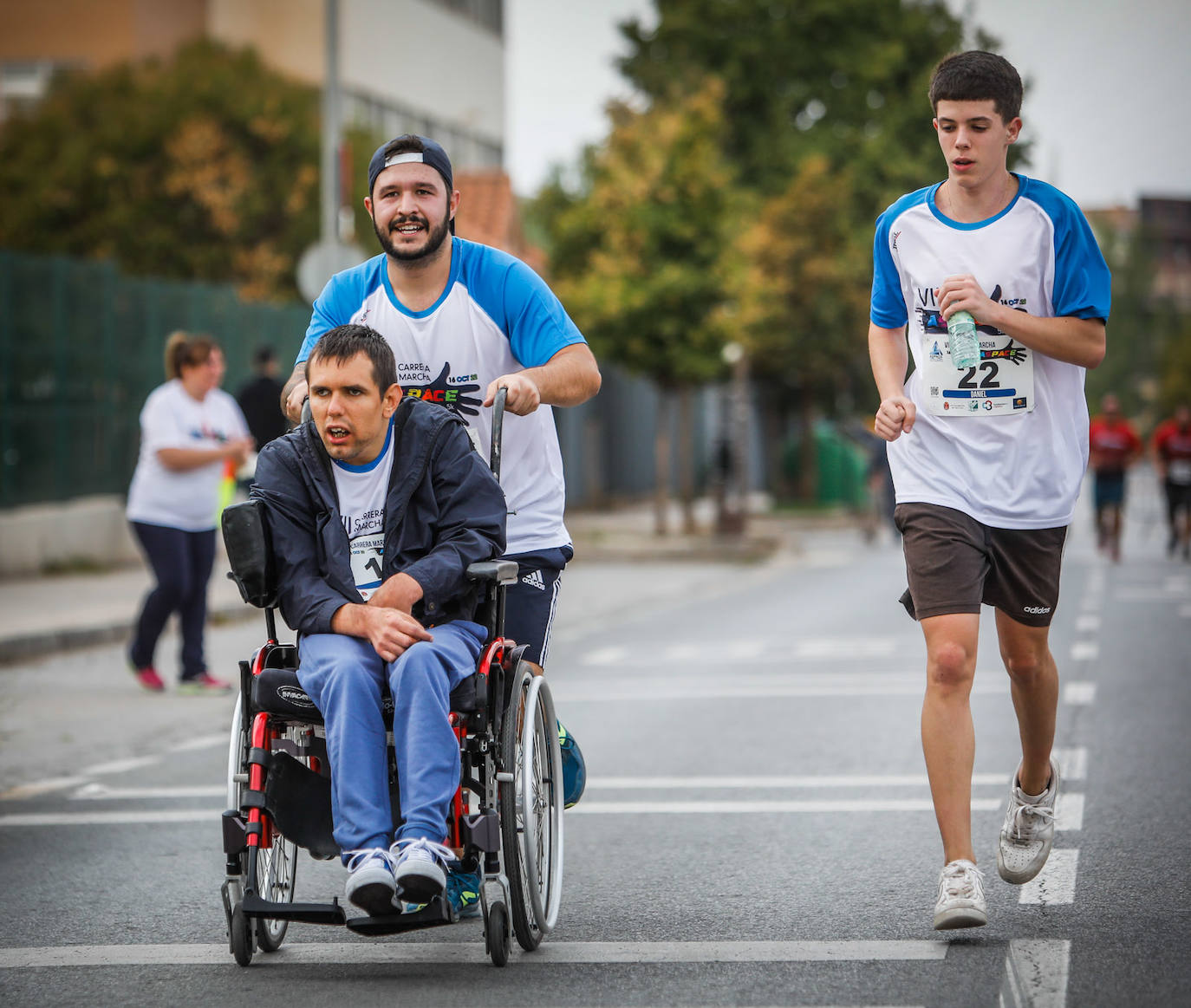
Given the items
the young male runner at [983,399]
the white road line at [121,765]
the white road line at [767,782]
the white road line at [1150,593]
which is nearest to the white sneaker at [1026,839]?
the young male runner at [983,399]

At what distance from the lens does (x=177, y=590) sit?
10.8 metres

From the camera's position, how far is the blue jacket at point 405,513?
192 inches

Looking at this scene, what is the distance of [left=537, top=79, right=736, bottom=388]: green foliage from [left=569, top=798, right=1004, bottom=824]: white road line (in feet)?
64.0

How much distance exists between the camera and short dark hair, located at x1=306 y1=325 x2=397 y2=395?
494 centimetres

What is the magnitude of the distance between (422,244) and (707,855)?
7.54 feet

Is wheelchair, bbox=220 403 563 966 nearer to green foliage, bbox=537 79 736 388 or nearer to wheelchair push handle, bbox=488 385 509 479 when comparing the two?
wheelchair push handle, bbox=488 385 509 479

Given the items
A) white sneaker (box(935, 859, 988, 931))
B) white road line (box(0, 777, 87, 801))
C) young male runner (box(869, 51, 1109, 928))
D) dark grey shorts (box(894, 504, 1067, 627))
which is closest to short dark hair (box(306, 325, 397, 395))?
young male runner (box(869, 51, 1109, 928))

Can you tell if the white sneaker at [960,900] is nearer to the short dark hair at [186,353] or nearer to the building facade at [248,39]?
the short dark hair at [186,353]

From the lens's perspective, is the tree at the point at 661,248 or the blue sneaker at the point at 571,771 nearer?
the blue sneaker at the point at 571,771

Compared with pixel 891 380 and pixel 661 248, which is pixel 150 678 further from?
pixel 661 248

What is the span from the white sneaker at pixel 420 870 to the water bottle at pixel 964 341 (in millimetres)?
1893

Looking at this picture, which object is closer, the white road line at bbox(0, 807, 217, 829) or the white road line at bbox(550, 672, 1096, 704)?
the white road line at bbox(0, 807, 217, 829)

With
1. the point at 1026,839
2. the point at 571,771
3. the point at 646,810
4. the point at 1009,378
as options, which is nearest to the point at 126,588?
the point at 646,810

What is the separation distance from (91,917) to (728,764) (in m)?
3.42
